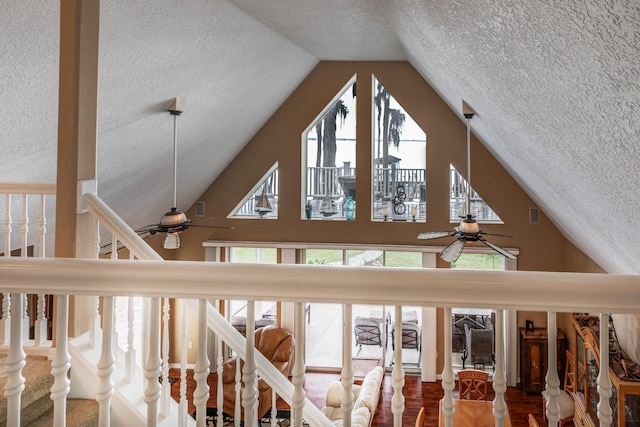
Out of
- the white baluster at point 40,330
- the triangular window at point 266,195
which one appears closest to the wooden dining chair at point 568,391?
the triangular window at point 266,195

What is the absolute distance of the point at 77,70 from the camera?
2.55 metres

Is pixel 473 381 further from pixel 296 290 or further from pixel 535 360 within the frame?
pixel 296 290

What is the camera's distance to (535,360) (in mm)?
7281

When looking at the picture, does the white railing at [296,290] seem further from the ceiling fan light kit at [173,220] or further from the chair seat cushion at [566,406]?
the chair seat cushion at [566,406]

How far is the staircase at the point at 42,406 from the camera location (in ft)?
7.00

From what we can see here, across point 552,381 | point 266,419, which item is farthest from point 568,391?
point 552,381

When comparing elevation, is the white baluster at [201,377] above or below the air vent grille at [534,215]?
below

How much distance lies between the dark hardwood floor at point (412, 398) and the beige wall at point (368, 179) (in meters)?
0.59

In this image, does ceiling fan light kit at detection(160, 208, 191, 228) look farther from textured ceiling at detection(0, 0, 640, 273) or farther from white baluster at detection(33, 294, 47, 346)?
white baluster at detection(33, 294, 47, 346)

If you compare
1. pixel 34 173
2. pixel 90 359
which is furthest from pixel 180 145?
pixel 90 359

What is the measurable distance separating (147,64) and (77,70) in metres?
1.53

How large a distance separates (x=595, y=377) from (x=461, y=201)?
141 inches

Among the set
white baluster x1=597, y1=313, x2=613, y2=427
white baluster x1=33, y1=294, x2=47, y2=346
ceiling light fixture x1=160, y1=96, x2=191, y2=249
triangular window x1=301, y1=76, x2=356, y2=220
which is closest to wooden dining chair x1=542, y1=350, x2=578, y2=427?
triangular window x1=301, y1=76, x2=356, y2=220

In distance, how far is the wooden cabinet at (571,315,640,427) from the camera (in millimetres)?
3949
